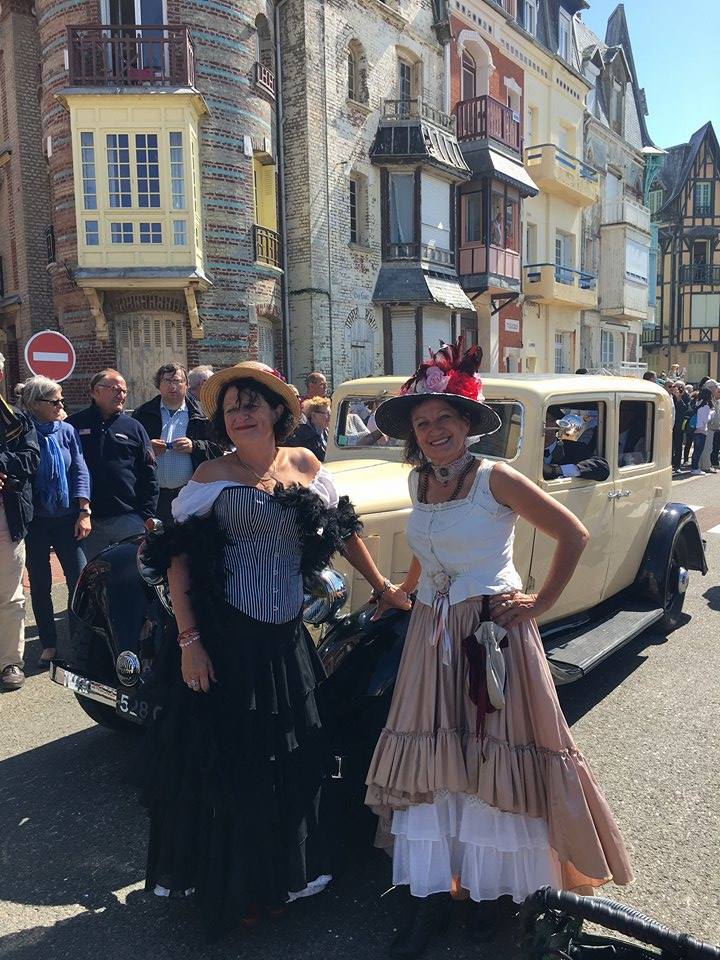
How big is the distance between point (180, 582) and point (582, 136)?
28.9m

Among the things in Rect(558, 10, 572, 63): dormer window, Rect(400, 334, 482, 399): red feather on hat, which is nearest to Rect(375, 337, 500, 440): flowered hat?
Rect(400, 334, 482, 399): red feather on hat

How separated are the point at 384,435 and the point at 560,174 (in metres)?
22.9

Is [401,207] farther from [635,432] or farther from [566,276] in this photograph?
[635,432]

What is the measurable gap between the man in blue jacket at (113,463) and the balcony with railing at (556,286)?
20.3m

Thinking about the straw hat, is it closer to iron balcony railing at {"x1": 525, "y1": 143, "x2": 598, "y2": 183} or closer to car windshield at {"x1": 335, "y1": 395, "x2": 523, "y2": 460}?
car windshield at {"x1": 335, "y1": 395, "x2": 523, "y2": 460}

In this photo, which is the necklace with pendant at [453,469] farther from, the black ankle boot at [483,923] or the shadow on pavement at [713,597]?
the shadow on pavement at [713,597]

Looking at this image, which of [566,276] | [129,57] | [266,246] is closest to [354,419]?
[266,246]

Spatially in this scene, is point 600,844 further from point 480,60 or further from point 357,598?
point 480,60

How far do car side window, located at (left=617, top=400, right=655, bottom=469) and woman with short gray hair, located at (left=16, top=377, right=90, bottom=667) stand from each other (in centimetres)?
363

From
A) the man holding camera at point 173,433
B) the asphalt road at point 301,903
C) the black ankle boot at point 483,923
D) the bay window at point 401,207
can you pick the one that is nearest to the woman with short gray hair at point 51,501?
the asphalt road at point 301,903

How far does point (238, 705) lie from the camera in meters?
2.45

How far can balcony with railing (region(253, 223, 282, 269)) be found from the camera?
597 inches

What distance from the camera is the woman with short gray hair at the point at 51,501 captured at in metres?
4.94

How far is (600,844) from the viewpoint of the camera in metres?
2.34
